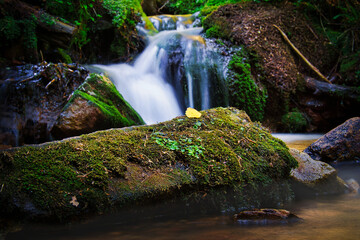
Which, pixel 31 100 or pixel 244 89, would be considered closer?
pixel 31 100

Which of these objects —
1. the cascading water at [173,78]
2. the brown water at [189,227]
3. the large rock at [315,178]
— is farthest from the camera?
the cascading water at [173,78]

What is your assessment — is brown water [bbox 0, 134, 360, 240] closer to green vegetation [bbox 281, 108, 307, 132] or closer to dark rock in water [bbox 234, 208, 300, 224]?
dark rock in water [bbox 234, 208, 300, 224]

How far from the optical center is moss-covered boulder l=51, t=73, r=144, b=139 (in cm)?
415

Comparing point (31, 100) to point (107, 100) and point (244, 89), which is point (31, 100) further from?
point (244, 89)

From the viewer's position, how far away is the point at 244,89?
8047 millimetres

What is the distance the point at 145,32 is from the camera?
410 inches

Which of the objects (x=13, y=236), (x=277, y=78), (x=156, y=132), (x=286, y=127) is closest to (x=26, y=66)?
(x=156, y=132)

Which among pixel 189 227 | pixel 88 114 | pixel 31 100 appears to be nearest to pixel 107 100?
pixel 88 114

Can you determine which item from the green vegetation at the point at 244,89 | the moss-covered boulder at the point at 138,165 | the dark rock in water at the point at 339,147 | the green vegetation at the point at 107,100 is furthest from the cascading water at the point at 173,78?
the moss-covered boulder at the point at 138,165

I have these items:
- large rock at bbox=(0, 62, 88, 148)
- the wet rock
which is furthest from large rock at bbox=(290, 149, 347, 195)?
large rock at bbox=(0, 62, 88, 148)

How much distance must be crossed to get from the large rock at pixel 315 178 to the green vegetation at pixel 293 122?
5.56 metres

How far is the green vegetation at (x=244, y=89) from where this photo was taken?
315 inches

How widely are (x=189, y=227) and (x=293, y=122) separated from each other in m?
7.47

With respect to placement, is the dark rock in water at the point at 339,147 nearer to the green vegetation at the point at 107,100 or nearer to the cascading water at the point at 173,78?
the green vegetation at the point at 107,100
